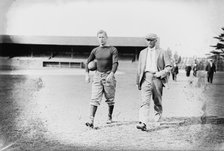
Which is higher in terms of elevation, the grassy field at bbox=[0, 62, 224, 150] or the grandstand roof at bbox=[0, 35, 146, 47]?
the grandstand roof at bbox=[0, 35, 146, 47]

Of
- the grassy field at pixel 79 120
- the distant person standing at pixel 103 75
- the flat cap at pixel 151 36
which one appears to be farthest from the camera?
the distant person standing at pixel 103 75

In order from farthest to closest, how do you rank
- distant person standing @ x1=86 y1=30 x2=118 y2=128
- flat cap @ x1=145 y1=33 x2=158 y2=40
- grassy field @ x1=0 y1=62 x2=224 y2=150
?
distant person standing @ x1=86 y1=30 x2=118 y2=128 → flat cap @ x1=145 y1=33 x2=158 y2=40 → grassy field @ x1=0 y1=62 x2=224 y2=150

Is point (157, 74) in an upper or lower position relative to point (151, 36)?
lower

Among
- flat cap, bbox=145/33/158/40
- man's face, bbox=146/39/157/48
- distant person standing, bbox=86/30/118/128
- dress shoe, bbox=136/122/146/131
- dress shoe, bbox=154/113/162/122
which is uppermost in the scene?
flat cap, bbox=145/33/158/40

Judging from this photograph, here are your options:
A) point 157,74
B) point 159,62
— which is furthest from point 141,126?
point 159,62

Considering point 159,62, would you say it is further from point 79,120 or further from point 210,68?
point 79,120

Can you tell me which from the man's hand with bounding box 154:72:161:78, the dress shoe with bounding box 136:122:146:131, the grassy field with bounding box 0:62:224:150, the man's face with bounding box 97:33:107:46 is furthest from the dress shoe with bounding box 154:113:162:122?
the man's face with bounding box 97:33:107:46

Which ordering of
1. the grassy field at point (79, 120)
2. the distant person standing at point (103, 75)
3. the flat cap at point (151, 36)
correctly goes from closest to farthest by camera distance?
the grassy field at point (79, 120), the flat cap at point (151, 36), the distant person standing at point (103, 75)

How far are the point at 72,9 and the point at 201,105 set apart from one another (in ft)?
4.32

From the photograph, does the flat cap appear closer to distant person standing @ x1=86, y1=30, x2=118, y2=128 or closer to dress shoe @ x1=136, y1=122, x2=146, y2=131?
distant person standing @ x1=86, y1=30, x2=118, y2=128

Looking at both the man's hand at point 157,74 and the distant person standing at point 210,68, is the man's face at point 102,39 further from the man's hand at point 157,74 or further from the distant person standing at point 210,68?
the distant person standing at point 210,68

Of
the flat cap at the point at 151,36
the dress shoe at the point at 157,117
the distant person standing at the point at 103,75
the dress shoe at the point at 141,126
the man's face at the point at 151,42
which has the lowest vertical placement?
the dress shoe at the point at 141,126

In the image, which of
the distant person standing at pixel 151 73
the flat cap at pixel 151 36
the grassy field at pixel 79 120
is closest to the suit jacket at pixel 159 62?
the distant person standing at pixel 151 73

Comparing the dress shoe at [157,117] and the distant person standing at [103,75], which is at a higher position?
the distant person standing at [103,75]
